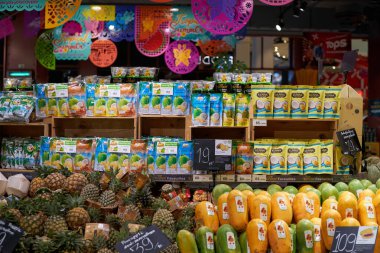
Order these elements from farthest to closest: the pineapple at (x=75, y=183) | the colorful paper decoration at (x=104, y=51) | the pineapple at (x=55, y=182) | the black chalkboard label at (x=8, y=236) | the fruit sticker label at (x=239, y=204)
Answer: the colorful paper decoration at (x=104, y=51)
the pineapple at (x=55, y=182)
the pineapple at (x=75, y=183)
the fruit sticker label at (x=239, y=204)
the black chalkboard label at (x=8, y=236)

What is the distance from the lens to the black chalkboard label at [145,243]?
8.48 feet

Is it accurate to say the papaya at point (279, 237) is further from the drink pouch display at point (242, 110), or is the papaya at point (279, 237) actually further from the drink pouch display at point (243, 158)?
the drink pouch display at point (242, 110)

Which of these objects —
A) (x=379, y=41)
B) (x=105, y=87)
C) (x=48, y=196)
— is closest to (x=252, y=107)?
(x=105, y=87)

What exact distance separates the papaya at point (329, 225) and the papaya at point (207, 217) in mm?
558

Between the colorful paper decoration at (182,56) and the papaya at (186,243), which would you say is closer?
the papaya at (186,243)

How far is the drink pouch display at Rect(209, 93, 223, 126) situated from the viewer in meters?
5.43

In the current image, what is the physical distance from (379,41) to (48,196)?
12.0m

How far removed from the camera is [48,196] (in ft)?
11.2

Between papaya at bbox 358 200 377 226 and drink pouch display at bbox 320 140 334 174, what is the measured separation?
2053 mm

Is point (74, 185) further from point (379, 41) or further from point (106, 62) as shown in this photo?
point (379, 41)

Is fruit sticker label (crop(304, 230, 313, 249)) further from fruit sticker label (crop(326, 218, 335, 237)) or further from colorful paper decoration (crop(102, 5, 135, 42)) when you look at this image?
colorful paper decoration (crop(102, 5, 135, 42))

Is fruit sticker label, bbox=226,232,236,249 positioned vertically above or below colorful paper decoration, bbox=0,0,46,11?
below

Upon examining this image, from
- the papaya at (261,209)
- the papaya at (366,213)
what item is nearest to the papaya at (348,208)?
the papaya at (366,213)

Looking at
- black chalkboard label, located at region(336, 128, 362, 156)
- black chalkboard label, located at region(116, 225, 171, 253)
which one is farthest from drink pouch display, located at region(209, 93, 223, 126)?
black chalkboard label, located at region(116, 225, 171, 253)
